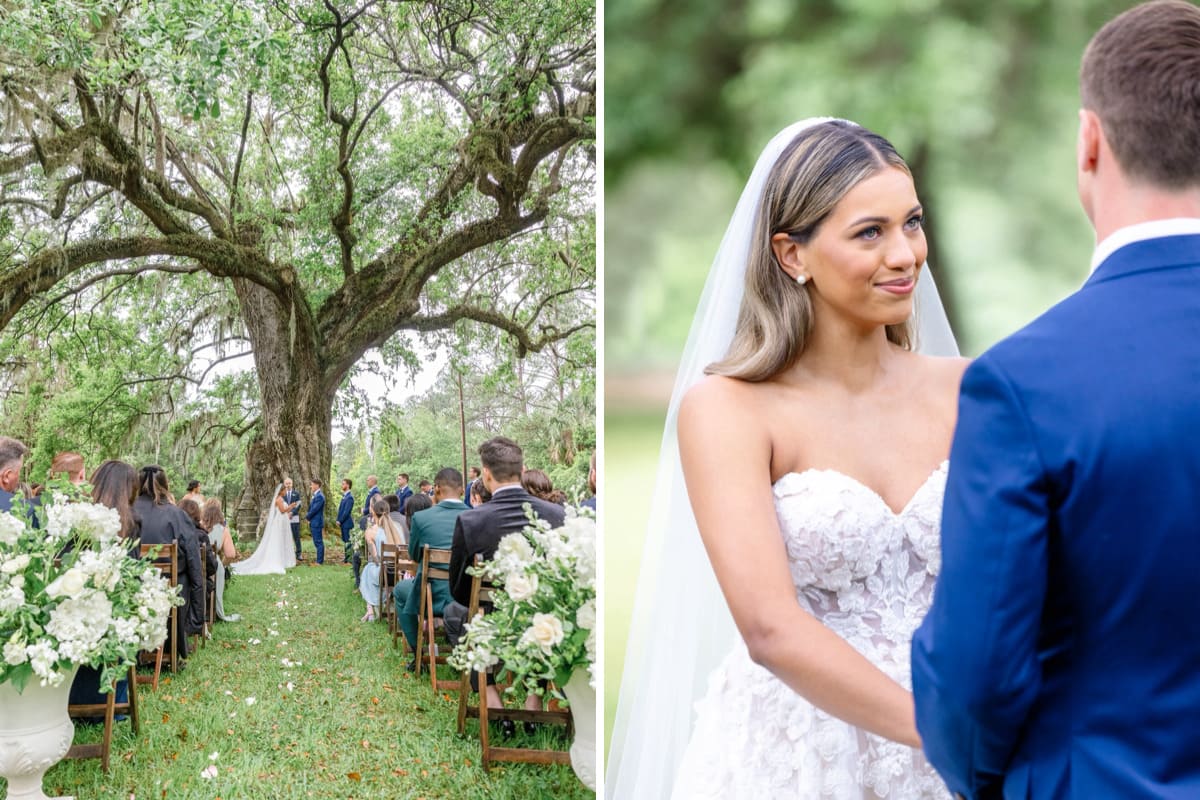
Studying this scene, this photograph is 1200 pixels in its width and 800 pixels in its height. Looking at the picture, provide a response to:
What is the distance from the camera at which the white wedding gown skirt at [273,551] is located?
270cm

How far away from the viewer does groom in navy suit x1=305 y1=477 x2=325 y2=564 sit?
2734mm

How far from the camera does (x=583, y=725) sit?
269 centimetres

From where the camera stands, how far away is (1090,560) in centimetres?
66

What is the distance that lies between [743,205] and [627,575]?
2.10 meters

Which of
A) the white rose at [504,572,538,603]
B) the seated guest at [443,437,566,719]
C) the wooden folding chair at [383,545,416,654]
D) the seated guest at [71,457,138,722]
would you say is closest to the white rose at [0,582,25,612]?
the seated guest at [71,457,138,722]

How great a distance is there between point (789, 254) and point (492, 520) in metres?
1.58

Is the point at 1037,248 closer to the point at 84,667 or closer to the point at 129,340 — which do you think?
the point at 129,340

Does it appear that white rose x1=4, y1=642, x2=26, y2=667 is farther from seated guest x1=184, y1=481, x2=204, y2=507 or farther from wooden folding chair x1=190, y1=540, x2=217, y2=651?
seated guest x1=184, y1=481, x2=204, y2=507

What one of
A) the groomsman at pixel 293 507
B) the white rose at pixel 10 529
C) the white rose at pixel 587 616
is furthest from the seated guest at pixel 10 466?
the white rose at pixel 587 616

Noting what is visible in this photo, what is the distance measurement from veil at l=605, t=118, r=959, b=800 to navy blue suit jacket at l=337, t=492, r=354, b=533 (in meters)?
1.26

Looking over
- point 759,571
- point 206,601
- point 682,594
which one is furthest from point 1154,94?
point 206,601

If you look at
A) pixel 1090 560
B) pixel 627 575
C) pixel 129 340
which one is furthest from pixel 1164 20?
pixel 627 575

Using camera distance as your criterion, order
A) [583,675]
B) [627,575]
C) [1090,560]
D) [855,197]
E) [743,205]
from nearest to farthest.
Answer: [1090,560] < [855,197] < [743,205] < [583,675] < [627,575]

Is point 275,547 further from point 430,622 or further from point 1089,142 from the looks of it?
point 1089,142
